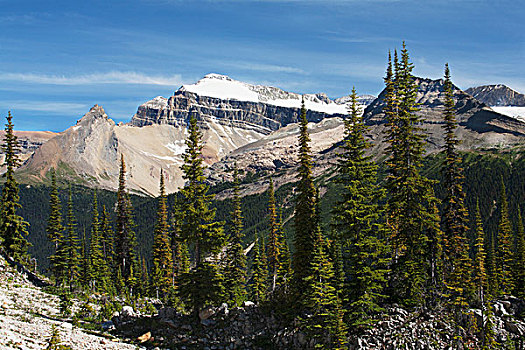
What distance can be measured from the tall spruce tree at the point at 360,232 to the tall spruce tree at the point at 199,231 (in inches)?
513

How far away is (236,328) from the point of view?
40.2m

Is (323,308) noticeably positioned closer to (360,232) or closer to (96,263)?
(360,232)

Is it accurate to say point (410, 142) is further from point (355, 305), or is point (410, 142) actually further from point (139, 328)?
point (139, 328)

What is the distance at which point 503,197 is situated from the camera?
2891 inches

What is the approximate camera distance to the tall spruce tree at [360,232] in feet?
118

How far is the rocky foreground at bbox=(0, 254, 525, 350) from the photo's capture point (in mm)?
34094

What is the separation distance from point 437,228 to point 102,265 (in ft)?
193

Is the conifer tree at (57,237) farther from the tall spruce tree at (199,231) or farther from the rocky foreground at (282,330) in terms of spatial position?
the rocky foreground at (282,330)

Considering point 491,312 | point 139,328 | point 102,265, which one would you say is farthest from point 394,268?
point 102,265

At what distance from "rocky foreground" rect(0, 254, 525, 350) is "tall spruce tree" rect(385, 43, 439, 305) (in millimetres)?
2888

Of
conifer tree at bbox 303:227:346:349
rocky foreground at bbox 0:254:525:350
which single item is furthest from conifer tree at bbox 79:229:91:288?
conifer tree at bbox 303:227:346:349

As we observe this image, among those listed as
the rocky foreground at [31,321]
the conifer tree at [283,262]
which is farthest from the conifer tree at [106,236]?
the conifer tree at [283,262]

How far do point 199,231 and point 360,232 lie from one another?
16.1 m

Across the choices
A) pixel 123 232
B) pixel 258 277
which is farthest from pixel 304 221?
pixel 123 232
